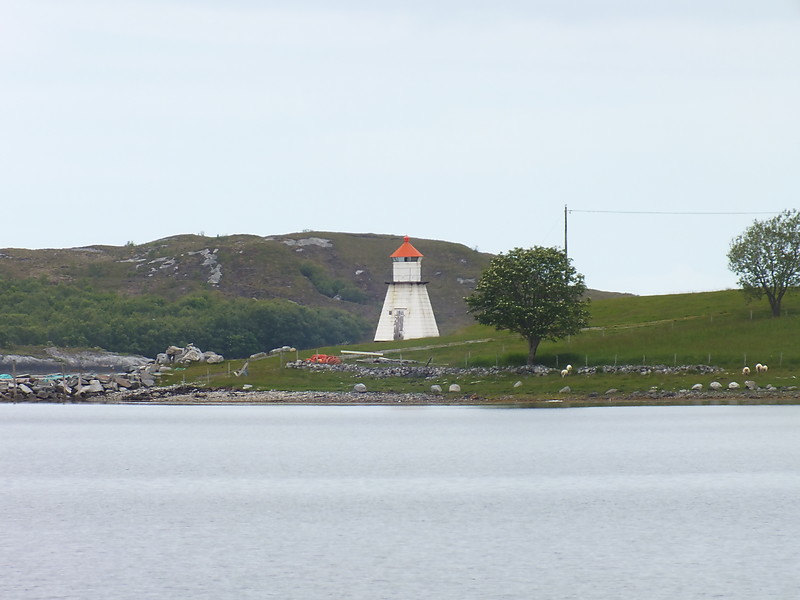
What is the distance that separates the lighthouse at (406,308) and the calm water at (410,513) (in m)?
56.6

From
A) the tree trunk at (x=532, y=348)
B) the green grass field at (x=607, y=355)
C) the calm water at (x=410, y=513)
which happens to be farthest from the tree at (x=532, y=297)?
the calm water at (x=410, y=513)

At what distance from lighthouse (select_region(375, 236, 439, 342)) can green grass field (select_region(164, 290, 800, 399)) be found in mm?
7628

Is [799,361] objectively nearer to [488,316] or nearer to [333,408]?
[488,316]

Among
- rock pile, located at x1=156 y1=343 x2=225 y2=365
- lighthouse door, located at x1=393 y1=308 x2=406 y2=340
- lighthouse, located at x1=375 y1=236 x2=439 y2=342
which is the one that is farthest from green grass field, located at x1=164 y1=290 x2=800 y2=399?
lighthouse door, located at x1=393 y1=308 x2=406 y2=340

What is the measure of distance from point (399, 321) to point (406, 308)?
175cm

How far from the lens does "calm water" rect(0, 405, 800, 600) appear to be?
3591 cm

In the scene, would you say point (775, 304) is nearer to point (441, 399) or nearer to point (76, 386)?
point (441, 399)

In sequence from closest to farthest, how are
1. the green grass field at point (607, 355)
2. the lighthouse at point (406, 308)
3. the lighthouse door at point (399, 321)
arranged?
1. the green grass field at point (607, 355)
2. the lighthouse at point (406, 308)
3. the lighthouse door at point (399, 321)

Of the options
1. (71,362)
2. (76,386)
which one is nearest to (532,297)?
(76,386)

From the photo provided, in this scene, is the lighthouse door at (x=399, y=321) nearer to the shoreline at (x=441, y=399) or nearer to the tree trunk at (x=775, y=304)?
the shoreline at (x=441, y=399)

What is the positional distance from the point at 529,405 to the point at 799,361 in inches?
997

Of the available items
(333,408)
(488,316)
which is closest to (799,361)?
(488,316)

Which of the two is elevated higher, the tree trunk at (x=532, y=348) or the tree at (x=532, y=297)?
the tree at (x=532, y=297)

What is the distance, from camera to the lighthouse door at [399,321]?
148250 millimetres
